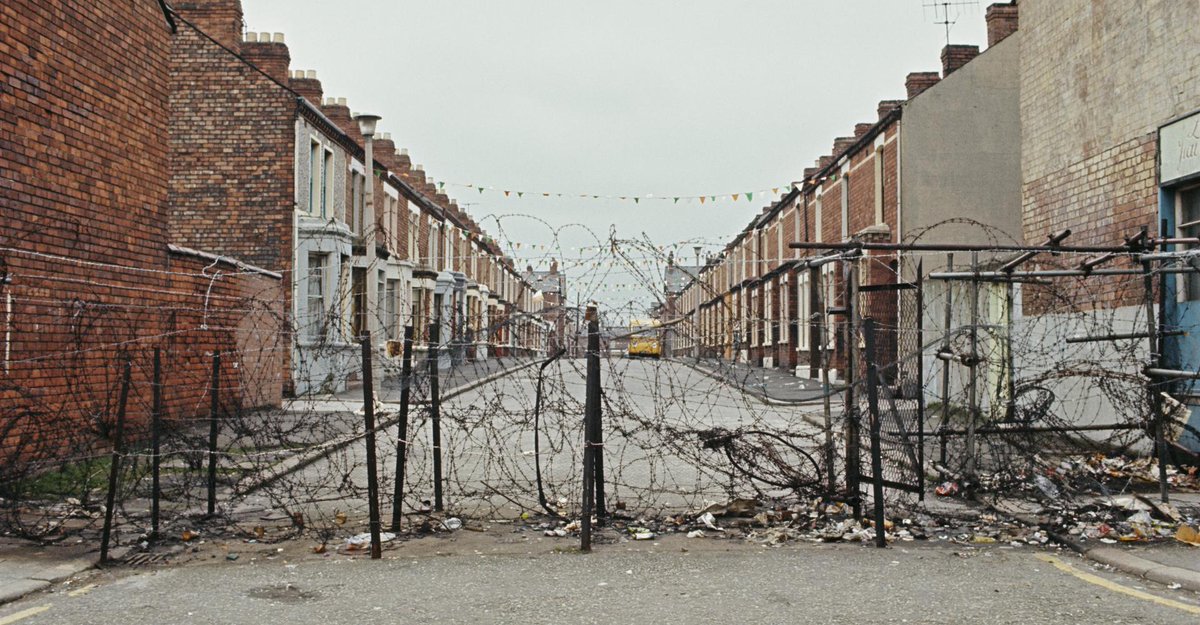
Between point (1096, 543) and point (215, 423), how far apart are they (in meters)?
6.86

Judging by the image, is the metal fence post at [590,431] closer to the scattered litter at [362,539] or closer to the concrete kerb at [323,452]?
the concrete kerb at [323,452]

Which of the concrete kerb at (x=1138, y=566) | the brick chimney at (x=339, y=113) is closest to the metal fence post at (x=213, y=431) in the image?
the concrete kerb at (x=1138, y=566)

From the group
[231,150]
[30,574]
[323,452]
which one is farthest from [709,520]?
[231,150]

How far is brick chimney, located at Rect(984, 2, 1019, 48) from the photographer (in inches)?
945

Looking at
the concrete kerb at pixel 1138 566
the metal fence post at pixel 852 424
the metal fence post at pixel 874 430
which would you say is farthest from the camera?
the metal fence post at pixel 852 424

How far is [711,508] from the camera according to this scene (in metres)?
8.73

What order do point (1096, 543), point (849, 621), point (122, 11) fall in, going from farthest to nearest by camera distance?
point (122, 11) < point (1096, 543) < point (849, 621)

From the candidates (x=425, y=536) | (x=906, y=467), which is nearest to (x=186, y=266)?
(x=425, y=536)

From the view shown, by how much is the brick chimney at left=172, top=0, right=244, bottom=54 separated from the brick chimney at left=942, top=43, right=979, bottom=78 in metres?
16.5

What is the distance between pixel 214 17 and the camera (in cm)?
2320

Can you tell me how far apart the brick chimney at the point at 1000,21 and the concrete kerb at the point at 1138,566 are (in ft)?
63.7

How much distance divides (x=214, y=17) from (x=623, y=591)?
20815 millimetres

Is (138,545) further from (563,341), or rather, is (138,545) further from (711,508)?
(711,508)

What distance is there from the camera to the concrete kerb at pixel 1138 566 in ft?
21.2
